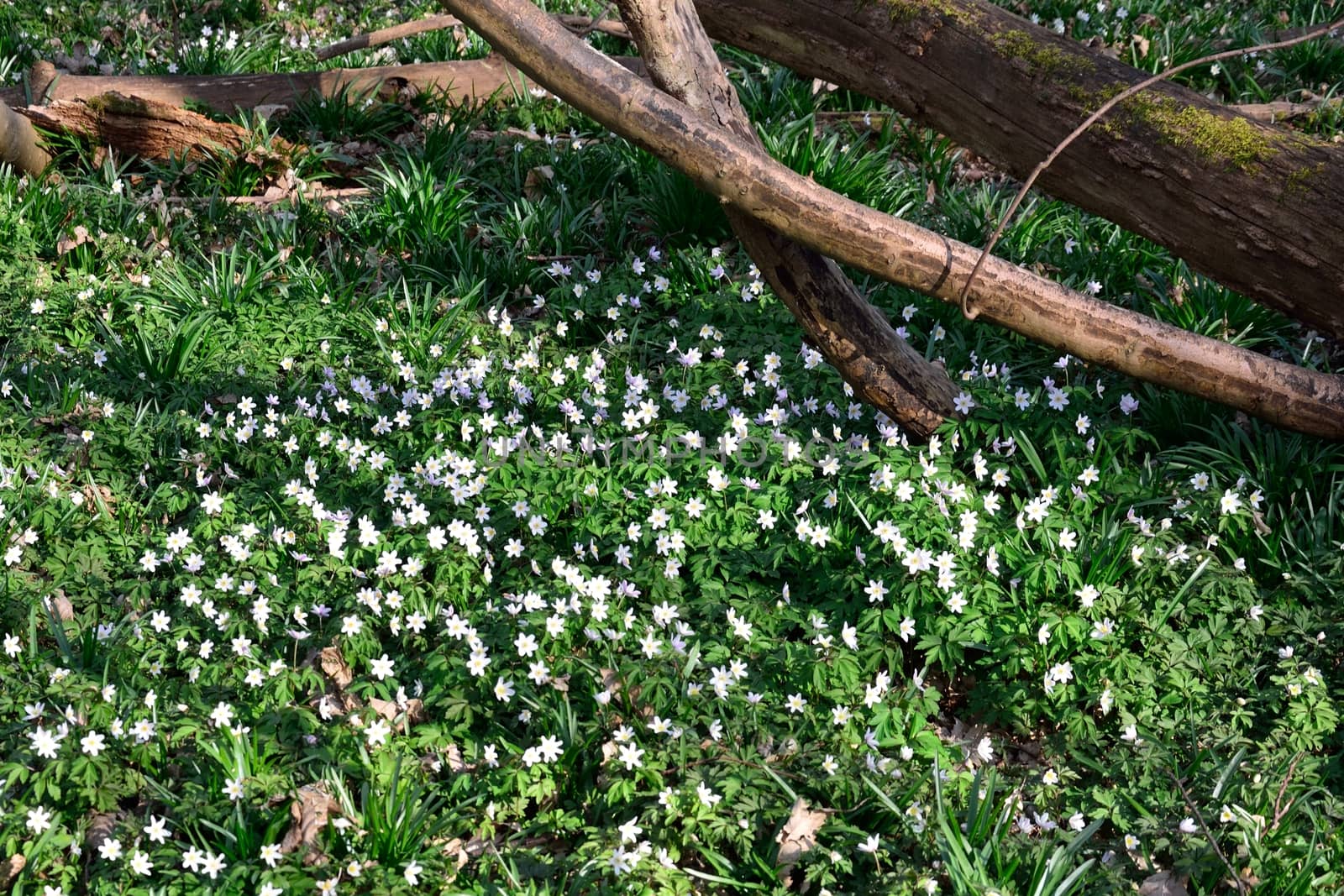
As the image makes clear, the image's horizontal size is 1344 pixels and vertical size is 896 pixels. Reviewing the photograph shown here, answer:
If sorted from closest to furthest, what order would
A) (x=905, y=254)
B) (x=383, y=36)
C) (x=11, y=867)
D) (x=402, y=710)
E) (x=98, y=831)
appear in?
(x=11, y=867) < (x=98, y=831) < (x=402, y=710) < (x=905, y=254) < (x=383, y=36)

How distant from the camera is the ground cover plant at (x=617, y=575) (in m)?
2.78

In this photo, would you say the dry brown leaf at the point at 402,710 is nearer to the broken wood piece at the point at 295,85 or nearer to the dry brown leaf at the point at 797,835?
the dry brown leaf at the point at 797,835

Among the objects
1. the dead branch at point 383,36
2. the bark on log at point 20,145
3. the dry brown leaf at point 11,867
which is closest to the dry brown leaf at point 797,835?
the dry brown leaf at point 11,867

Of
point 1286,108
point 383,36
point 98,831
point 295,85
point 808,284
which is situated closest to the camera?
point 98,831

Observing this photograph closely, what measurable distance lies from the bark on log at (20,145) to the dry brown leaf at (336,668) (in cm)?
361

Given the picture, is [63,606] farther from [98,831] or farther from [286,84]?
[286,84]

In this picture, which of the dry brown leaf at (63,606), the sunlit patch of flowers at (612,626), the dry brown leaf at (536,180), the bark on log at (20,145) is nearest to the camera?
the sunlit patch of flowers at (612,626)

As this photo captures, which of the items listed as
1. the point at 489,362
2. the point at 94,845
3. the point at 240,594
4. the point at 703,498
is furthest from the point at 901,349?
the point at 94,845

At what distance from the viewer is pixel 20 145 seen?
5441 millimetres

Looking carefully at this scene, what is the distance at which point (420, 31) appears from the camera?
6.64m

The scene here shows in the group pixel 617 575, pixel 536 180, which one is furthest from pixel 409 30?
pixel 617 575

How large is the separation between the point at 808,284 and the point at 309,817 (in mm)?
2300

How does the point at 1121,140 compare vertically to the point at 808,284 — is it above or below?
above

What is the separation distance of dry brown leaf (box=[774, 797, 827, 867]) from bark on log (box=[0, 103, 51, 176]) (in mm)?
4890
